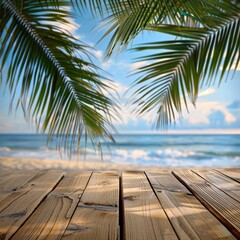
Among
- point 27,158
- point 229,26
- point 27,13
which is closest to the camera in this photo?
point 229,26

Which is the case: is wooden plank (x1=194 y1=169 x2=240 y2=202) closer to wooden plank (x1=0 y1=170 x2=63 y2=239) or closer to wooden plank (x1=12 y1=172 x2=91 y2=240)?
wooden plank (x1=12 y1=172 x2=91 y2=240)

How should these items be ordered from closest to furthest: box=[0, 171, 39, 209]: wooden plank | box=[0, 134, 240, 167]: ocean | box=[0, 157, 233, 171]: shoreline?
1. box=[0, 171, 39, 209]: wooden plank
2. box=[0, 157, 233, 171]: shoreline
3. box=[0, 134, 240, 167]: ocean

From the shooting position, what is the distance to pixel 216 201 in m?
1.10

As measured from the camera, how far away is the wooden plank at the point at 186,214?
2.55ft

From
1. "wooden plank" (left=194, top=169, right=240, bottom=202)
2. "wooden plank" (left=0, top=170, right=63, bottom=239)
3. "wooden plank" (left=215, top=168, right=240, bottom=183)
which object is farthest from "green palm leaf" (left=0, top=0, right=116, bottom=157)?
"wooden plank" (left=215, top=168, right=240, bottom=183)

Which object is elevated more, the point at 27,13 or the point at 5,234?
the point at 27,13

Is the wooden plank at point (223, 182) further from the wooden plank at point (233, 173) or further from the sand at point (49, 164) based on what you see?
the sand at point (49, 164)

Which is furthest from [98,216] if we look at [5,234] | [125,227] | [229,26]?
[229,26]

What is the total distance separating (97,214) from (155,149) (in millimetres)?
11430

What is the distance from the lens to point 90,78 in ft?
5.19

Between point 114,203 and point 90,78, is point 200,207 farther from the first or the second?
point 90,78

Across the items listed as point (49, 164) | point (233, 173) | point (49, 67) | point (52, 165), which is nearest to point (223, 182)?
point (233, 173)

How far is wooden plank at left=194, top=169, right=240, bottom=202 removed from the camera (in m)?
1.23

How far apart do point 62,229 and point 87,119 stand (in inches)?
35.9
